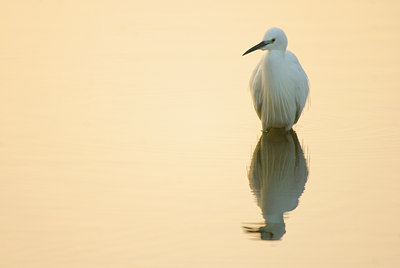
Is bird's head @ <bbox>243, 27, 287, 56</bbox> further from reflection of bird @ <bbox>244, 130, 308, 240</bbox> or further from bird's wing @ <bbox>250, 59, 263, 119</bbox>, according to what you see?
reflection of bird @ <bbox>244, 130, 308, 240</bbox>

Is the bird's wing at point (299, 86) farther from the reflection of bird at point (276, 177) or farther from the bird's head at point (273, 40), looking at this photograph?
the bird's head at point (273, 40)

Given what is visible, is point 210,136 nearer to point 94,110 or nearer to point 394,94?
point 94,110

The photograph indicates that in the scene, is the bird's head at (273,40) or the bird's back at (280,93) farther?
the bird's back at (280,93)

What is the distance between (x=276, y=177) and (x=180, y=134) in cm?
122

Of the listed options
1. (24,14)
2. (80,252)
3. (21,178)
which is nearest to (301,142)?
(21,178)

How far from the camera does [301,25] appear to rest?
10609 millimetres

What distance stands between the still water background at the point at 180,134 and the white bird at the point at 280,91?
162 mm

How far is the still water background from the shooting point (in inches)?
199

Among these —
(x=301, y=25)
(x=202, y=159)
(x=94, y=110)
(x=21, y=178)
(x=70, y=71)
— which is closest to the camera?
(x=21, y=178)

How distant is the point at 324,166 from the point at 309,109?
5.08 feet

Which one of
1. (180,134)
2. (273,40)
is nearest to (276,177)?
(180,134)

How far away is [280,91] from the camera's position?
7516 millimetres

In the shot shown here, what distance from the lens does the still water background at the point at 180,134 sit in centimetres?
505

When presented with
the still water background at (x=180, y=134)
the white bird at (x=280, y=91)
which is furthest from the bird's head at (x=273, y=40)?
the still water background at (x=180, y=134)
